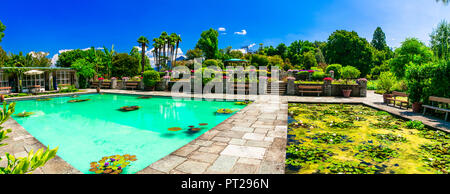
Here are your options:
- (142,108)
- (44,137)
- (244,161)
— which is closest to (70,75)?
(142,108)

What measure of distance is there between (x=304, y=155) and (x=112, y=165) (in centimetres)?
375

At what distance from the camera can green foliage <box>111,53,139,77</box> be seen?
35.9m

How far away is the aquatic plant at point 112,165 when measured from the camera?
3.70 metres

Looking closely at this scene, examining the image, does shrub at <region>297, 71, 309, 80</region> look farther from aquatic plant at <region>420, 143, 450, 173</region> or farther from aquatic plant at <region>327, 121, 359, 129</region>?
aquatic plant at <region>420, 143, 450, 173</region>

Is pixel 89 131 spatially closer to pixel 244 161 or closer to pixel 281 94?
pixel 244 161

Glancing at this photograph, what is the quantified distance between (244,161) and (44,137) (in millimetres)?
6718

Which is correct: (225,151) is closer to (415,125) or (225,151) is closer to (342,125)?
(342,125)

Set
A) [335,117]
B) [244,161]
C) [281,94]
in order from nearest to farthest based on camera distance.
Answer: [244,161]
[335,117]
[281,94]

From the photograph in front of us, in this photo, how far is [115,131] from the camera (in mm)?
6875

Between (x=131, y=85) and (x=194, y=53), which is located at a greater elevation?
(x=194, y=53)

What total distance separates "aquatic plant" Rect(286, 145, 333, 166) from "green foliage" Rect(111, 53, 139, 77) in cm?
3754

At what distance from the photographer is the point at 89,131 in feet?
23.1

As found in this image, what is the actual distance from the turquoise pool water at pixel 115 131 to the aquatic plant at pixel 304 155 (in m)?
2.94

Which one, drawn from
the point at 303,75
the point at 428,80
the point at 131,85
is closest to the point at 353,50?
the point at 303,75
